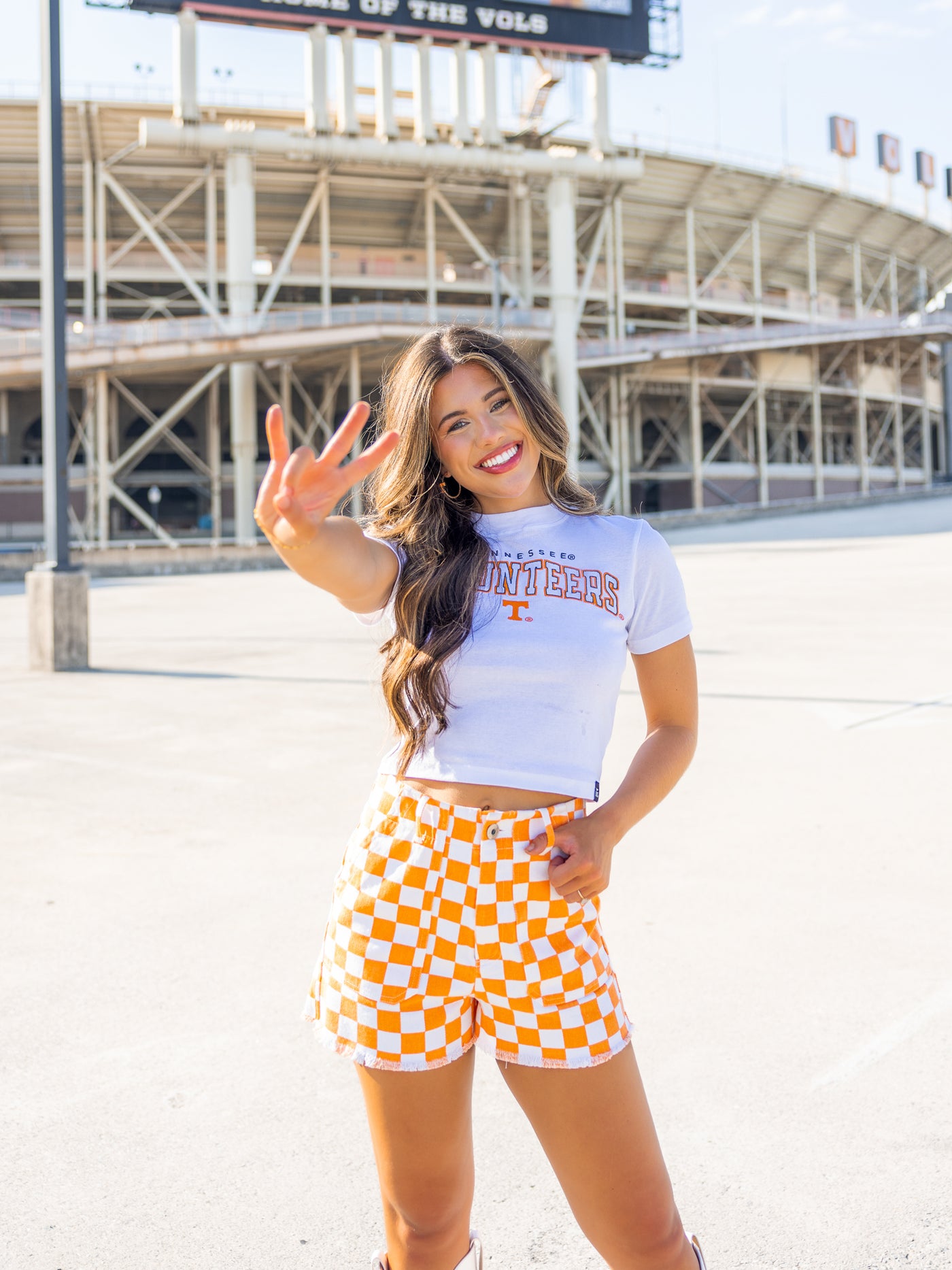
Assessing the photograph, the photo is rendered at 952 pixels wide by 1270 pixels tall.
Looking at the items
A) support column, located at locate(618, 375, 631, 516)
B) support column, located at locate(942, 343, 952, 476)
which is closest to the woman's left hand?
support column, located at locate(618, 375, 631, 516)

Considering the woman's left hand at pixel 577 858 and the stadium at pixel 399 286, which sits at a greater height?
the stadium at pixel 399 286

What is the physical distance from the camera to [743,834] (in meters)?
5.43

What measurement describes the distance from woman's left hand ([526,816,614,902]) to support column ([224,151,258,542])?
1419 inches

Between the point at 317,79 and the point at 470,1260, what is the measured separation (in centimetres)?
4031

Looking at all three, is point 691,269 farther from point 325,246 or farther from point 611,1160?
point 611,1160

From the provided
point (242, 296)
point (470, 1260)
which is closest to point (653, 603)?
point (470, 1260)

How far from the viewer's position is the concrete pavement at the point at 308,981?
98.0 inches

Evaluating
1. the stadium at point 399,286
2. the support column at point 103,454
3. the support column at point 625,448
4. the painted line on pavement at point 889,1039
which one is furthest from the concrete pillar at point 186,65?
the painted line on pavement at point 889,1039

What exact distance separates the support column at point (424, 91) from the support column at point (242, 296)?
5.92 m

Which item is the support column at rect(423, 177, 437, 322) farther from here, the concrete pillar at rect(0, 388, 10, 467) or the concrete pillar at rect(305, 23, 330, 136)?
the concrete pillar at rect(0, 388, 10, 467)

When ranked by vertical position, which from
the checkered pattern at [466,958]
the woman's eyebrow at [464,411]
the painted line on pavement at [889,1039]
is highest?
the woman's eyebrow at [464,411]

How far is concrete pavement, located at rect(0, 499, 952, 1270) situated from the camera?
2488mm

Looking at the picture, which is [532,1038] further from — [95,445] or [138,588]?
[95,445]

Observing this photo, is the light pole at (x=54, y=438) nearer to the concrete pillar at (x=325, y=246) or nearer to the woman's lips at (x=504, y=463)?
the woman's lips at (x=504, y=463)
